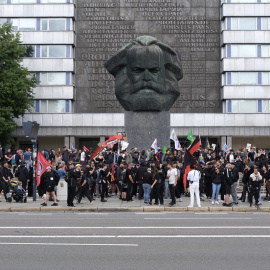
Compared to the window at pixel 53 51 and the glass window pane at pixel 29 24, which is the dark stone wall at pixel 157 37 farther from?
the glass window pane at pixel 29 24

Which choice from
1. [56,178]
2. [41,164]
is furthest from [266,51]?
[56,178]

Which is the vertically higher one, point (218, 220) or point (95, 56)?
point (95, 56)

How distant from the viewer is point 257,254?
31.9ft

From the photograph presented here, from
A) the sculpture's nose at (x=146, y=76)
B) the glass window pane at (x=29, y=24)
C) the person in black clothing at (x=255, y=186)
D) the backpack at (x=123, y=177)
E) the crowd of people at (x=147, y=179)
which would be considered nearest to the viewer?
the person in black clothing at (x=255, y=186)

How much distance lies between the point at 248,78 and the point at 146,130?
2775 centimetres

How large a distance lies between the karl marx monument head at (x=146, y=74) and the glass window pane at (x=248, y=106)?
951 inches

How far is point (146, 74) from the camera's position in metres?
32.6

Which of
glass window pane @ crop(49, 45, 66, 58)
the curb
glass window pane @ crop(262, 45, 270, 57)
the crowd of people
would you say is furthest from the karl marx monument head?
glass window pane @ crop(262, 45, 270, 57)

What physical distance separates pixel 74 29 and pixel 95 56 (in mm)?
3837

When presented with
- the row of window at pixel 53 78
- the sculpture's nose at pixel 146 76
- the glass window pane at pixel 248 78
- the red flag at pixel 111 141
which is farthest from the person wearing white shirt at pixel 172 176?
A: the glass window pane at pixel 248 78

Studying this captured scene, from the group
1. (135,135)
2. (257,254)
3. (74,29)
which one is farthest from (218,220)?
(74,29)

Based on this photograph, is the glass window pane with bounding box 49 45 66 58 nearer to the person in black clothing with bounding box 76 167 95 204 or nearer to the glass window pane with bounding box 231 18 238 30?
the glass window pane with bounding box 231 18 238 30

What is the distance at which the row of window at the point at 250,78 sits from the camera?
57.0 meters

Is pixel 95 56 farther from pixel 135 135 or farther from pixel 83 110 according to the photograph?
pixel 135 135
